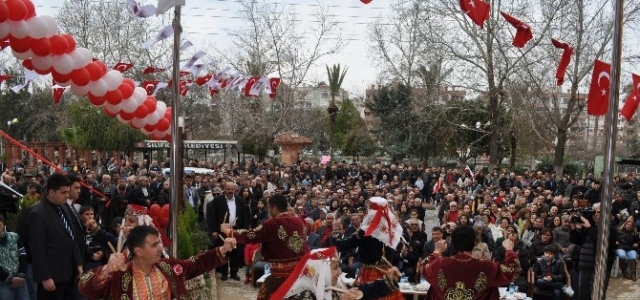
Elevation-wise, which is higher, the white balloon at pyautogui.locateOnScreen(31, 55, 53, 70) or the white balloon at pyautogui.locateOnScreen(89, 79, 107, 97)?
the white balloon at pyautogui.locateOnScreen(31, 55, 53, 70)

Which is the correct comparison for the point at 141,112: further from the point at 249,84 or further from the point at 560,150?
the point at 560,150

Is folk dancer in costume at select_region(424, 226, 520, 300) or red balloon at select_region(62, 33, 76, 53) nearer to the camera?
folk dancer in costume at select_region(424, 226, 520, 300)

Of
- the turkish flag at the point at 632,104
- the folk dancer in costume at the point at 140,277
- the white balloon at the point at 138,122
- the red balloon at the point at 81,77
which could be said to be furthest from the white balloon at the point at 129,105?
the turkish flag at the point at 632,104

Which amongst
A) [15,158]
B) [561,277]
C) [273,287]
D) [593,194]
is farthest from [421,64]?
[273,287]

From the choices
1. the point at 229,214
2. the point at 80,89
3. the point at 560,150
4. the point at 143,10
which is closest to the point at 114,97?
the point at 80,89

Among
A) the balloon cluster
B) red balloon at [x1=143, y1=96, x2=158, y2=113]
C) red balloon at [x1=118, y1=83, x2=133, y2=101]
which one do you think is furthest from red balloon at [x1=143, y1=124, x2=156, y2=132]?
red balloon at [x1=118, y1=83, x2=133, y2=101]

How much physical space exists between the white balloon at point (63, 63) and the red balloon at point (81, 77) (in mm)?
178

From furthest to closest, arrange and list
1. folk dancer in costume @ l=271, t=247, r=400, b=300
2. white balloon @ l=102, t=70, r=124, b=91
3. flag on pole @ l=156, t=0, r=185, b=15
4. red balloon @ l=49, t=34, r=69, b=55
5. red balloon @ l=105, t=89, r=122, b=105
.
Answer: red balloon @ l=105, t=89, r=122, b=105
white balloon @ l=102, t=70, r=124, b=91
red balloon @ l=49, t=34, r=69, b=55
flag on pole @ l=156, t=0, r=185, b=15
folk dancer in costume @ l=271, t=247, r=400, b=300

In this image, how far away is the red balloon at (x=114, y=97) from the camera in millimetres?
8791

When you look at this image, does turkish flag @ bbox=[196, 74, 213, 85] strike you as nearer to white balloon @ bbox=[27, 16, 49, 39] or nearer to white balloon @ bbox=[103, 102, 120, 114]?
white balloon @ bbox=[103, 102, 120, 114]

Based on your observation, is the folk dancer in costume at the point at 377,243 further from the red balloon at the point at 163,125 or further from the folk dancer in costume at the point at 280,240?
the red balloon at the point at 163,125

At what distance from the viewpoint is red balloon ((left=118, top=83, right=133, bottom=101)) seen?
9.04 metres

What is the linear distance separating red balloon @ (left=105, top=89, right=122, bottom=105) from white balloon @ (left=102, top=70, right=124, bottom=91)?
7cm

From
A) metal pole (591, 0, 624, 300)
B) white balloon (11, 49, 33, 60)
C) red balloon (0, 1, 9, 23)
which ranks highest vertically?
red balloon (0, 1, 9, 23)
